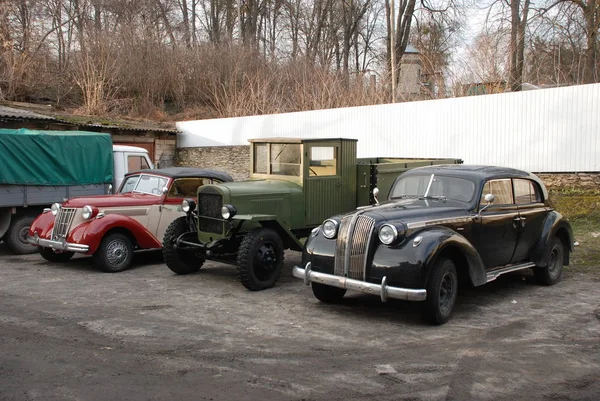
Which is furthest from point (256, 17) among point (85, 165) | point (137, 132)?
point (85, 165)

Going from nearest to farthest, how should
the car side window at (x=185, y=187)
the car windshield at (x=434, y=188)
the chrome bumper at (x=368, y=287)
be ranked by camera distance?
1. the chrome bumper at (x=368, y=287)
2. the car windshield at (x=434, y=188)
3. the car side window at (x=185, y=187)

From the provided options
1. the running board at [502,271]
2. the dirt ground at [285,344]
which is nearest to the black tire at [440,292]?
the dirt ground at [285,344]

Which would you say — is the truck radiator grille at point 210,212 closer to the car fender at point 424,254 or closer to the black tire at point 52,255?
the car fender at point 424,254

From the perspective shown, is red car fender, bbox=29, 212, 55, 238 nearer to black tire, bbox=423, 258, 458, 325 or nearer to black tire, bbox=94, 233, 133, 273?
black tire, bbox=94, 233, 133, 273

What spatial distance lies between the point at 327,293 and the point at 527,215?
2947 millimetres

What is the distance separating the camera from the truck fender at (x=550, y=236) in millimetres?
7914

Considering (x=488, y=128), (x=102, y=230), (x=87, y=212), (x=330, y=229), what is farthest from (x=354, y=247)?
(x=488, y=128)

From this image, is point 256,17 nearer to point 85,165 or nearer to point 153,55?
point 153,55

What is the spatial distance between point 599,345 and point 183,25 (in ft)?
120

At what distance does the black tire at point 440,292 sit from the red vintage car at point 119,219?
16.5ft

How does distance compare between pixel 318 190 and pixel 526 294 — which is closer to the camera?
pixel 526 294

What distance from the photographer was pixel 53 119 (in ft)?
62.0

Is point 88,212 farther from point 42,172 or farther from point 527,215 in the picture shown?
point 527,215

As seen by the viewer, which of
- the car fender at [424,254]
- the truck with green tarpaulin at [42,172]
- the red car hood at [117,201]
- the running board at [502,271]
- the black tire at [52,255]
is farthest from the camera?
the truck with green tarpaulin at [42,172]
